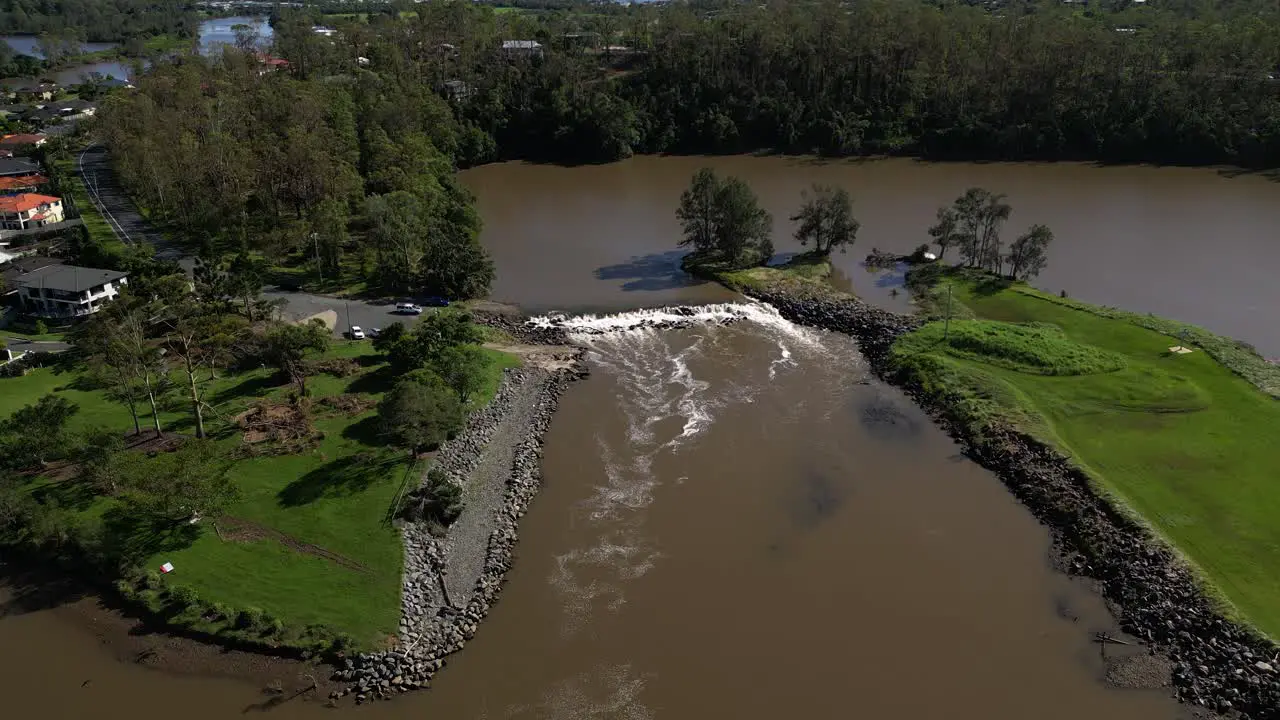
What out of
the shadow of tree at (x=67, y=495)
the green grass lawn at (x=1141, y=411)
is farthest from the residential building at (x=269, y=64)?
the green grass lawn at (x=1141, y=411)

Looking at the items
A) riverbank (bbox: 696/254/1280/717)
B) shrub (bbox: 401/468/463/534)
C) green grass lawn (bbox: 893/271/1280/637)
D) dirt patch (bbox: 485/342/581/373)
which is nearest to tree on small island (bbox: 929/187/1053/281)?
green grass lawn (bbox: 893/271/1280/637)

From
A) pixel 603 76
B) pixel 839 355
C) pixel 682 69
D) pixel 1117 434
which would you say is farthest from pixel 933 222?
pixel 603 76

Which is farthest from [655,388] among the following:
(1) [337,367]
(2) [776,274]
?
(2) [776,274]

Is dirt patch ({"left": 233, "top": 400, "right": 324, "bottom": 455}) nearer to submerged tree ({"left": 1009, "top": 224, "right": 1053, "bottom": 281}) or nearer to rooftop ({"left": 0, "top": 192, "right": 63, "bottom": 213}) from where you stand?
rooftop ({"left": 0, "top": 192, "right": 63, "bottom": 213})

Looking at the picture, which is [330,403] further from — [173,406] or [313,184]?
[313,184]

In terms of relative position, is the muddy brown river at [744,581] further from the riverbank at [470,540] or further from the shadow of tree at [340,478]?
the shadow of tree at [340,478]

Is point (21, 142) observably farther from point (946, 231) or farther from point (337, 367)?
point (946, 231)
